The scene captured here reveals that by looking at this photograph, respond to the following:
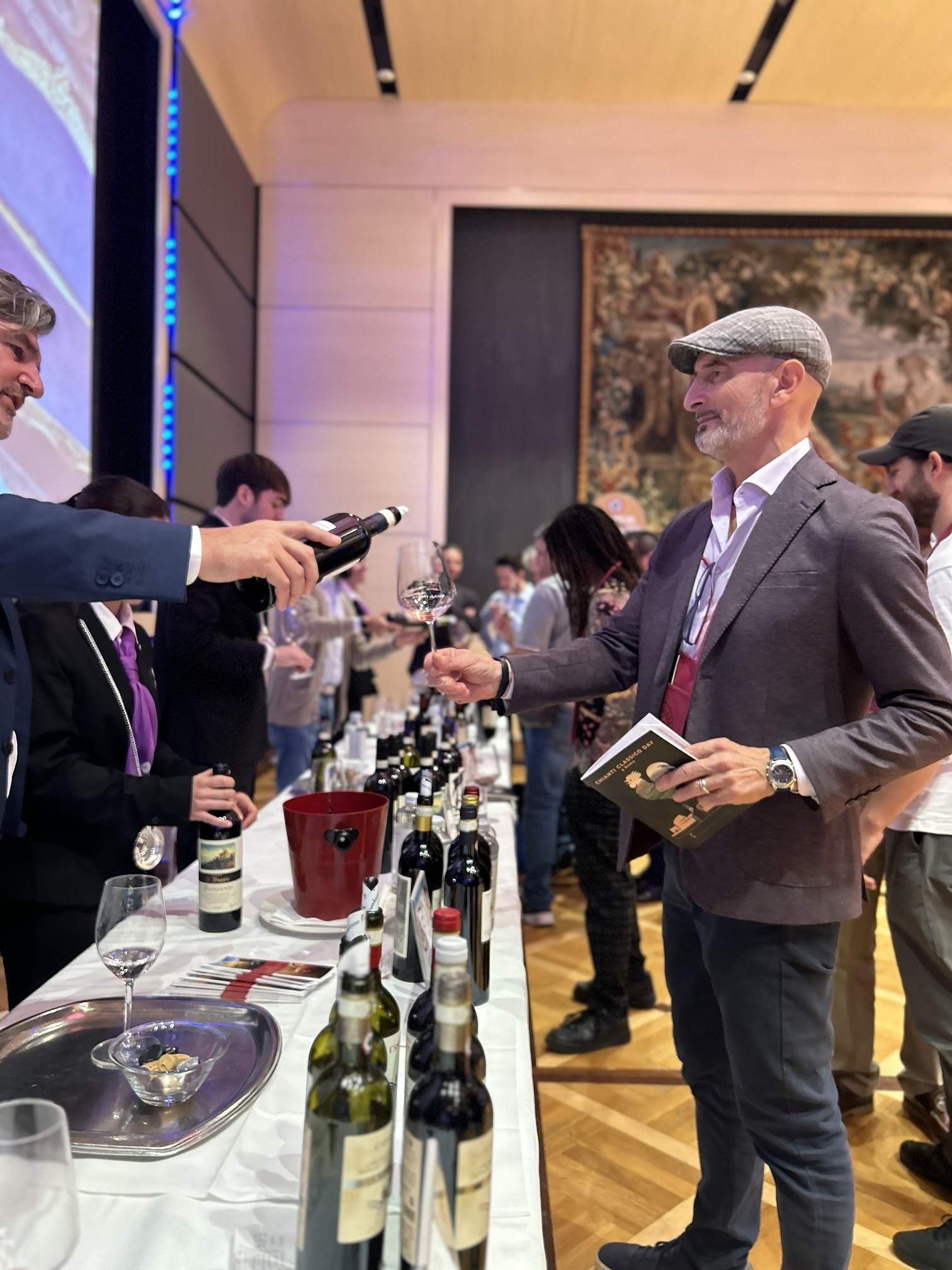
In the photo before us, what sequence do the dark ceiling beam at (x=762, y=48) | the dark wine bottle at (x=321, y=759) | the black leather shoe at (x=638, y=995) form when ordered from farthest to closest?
the dark ceiling beam at (x=762, y=48) → the black leather shoe at (x=638, y=995) → the dark wine bottle at (x=321, y=759)

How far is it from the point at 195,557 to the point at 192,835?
1.65 m

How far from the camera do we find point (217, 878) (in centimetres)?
148

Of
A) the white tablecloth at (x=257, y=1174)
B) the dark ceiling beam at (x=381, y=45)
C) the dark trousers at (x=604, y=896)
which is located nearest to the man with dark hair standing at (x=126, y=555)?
the white tablecloth at (x=257, y=1174)

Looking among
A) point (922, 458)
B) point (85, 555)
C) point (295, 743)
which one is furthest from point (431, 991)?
point (295, 743)

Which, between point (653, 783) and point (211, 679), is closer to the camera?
point (653, 783)

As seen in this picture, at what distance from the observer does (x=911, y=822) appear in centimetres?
204

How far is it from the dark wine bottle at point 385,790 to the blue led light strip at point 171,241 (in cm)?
363

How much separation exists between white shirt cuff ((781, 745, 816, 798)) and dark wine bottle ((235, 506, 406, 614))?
2.15ft

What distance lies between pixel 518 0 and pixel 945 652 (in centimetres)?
588

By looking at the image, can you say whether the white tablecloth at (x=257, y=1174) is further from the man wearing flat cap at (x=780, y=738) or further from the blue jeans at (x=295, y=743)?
the blue jeans at (x=295, y=743)

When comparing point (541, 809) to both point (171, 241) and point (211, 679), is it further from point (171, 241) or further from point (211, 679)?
point (171, 241)

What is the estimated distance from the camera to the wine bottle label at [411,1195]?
669 millimetres

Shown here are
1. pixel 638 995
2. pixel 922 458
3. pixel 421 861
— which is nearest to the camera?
pixel 421 861

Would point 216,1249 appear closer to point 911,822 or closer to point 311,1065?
point 311,1065
